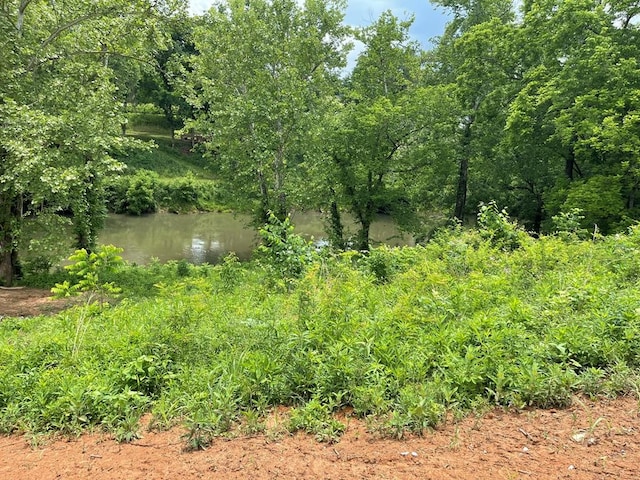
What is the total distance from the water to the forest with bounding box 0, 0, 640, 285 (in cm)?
339

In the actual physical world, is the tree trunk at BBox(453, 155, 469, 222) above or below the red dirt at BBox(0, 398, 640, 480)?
above

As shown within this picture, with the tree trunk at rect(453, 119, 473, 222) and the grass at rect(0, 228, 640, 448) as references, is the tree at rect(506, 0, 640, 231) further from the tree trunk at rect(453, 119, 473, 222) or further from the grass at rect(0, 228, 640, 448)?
the grass at rect(0, 228, 640, 448)

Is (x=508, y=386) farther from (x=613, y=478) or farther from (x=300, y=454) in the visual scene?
(x=300, y=454)

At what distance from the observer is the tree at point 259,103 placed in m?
15.2

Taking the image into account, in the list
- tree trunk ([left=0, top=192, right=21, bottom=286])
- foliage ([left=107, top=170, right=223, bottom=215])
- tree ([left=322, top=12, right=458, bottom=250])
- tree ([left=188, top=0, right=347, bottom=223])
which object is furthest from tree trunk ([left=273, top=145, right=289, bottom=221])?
foliage ([left=107, top=170, right=223, bottom=215])

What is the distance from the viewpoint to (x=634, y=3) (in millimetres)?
13039

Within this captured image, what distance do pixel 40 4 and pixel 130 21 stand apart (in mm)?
2267

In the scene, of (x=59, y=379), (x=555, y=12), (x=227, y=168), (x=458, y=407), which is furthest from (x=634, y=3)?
(x=59, y=379)

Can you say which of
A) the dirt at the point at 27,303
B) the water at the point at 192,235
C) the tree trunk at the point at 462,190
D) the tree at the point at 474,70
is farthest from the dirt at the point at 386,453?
the tree trunk at the point at 462,190

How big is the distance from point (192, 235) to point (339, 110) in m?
12.5

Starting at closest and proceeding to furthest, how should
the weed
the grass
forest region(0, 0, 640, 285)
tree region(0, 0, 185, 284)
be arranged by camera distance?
the weed, the grass, tree region(0, 0, 185, 284), forest region(0, 0, 640, 285)

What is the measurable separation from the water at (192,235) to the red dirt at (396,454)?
48.3 ft

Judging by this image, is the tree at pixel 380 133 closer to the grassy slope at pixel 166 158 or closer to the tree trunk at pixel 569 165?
the tree trunk at pixel 569 165

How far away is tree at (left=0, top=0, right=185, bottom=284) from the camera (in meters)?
8.47
